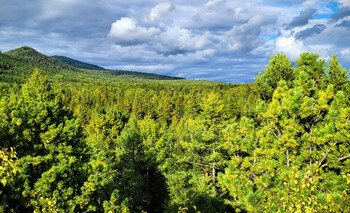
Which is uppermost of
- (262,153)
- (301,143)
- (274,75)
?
(274,75)

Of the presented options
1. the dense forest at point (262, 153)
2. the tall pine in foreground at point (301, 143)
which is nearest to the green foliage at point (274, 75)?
the dense forest at point (262, 153)

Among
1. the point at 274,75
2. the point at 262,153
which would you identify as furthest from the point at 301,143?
the point at 274,75

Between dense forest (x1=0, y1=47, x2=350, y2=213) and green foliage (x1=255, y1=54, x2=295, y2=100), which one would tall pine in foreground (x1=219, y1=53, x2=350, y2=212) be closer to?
dense forest (x1=0, y1=47, x2=350, y2=213)

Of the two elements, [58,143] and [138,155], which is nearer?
[58,143]

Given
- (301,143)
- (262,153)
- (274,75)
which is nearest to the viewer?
(301,143)

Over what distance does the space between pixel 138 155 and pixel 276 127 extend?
19708 millimetres

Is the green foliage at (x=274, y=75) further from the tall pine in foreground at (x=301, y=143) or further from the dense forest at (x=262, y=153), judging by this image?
the tall pine in foreground at (x=301, y=143)

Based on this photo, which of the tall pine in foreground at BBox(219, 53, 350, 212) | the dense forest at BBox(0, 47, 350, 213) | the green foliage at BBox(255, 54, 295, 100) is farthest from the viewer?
the green foliage at BBox(255, 54, 295, 100)

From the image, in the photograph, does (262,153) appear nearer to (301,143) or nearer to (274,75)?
(301,143)

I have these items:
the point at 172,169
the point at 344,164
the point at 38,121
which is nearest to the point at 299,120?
the point at 344,164

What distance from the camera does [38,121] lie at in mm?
12641

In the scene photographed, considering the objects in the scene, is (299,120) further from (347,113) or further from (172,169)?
(172,169)

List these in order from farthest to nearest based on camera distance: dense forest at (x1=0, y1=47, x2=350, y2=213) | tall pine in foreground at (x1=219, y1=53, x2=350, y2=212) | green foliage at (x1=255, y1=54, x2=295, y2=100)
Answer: green foliage at (x1=255, y1=54, x2=295, y2=100)
tall pine in foreground at (x1=219, y1=53, x2=350, y2=212)
dense forest at (x1=0, y1=47, x2=350, y2=213)

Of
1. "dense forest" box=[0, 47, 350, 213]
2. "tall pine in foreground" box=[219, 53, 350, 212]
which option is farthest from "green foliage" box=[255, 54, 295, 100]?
"tall pine in foreground" box=[219, 53, 350, 212]
